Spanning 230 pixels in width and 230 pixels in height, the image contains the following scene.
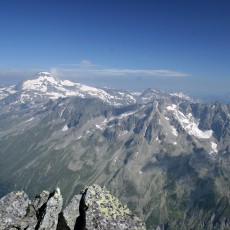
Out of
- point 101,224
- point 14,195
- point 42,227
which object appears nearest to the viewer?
point 101,224

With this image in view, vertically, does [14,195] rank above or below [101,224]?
below

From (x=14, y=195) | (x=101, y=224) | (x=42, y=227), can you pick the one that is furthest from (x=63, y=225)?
(x=14, y=195)

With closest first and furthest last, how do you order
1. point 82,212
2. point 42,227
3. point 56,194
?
point 82,212 → point 42,227 → point 56,194

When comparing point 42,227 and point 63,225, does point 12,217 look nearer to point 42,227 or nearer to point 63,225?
point 42,227

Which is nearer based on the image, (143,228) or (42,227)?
(143,228)

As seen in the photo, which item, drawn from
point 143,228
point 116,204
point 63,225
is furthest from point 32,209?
point 143,228

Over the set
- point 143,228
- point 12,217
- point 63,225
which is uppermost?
point 143,228

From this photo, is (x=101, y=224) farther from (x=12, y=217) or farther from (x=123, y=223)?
(x=12, y=217)
